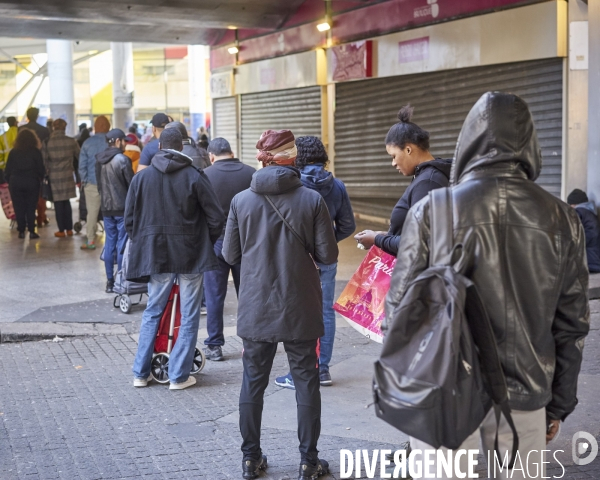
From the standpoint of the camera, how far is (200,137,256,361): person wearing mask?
704 cm

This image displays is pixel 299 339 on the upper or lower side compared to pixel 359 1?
lower

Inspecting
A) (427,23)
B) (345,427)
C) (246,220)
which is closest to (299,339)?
(246,220)

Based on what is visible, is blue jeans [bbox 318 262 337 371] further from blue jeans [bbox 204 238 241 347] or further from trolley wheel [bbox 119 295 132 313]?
trolley wheel [bbox 119 295 132 313]

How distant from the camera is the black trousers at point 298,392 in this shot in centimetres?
453

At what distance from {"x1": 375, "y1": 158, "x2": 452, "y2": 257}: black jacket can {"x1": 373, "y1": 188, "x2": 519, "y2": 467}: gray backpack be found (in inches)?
66.7

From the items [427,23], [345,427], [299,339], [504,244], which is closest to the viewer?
[504,244]

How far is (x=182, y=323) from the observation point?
6.24 m

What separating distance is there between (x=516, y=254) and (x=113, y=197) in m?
7.27

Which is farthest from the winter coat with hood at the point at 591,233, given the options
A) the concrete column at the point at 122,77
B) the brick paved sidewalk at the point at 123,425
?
the concrete column at the point at 122,77

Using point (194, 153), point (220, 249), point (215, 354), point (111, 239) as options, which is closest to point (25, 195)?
point (111, 239)

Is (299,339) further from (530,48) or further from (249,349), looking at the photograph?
(530,48)

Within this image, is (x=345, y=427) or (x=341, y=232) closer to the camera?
(x=345, y=427)

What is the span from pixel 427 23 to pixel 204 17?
17.4 feet

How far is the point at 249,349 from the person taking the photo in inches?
179
